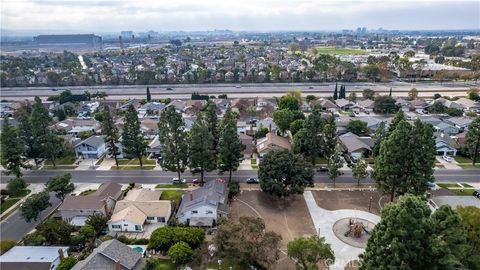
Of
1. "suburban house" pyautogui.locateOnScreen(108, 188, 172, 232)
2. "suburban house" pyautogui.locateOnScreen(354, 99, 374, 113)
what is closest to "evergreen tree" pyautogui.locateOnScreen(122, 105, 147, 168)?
"suburban house" pyautogui.locateOnScreen(108, 188, 172, 232)

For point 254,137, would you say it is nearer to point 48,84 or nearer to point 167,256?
point 167,256

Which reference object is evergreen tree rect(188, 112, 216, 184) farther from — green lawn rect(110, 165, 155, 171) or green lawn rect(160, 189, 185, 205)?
green lawn rect(110, 165, 155, 171)

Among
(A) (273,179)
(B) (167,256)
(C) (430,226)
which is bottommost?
(B) (167,256)

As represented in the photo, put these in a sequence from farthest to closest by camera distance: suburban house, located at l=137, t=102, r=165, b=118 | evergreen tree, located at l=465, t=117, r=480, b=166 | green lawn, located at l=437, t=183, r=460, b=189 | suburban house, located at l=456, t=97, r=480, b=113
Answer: suburban house, located at l=137, t=102, r=165, b=118, suburban house, located at l=456, t=97, r=480, b=113, evergreen tree, located at l=465, t=117, r=480, b=166, green lawn, located at l=437, t=183, r=460, b=189

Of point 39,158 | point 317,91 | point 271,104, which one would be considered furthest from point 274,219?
point 317,91

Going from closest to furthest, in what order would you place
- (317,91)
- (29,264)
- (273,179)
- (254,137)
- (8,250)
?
(29,264) < (8,250) < (273,179) < (254,137) < (317,91)

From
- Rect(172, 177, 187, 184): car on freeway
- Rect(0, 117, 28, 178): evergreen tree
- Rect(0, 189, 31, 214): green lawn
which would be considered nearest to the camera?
Rect(0, 189, 31, 214): green lawn

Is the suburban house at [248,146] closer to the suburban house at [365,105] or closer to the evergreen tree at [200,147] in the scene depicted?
the evergreen tree at [200,147]
